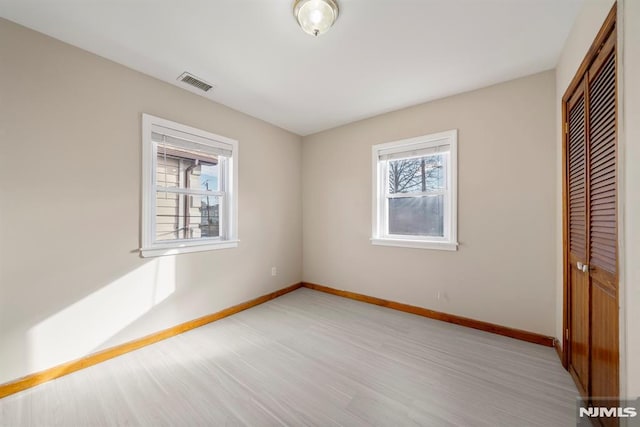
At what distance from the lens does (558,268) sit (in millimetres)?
2121

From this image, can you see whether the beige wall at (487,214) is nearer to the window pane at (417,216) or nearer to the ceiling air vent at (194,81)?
the window pane at (417,216)

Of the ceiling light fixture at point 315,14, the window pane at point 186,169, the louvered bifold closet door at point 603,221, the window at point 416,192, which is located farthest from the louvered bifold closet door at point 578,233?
the window pane at point 186,169

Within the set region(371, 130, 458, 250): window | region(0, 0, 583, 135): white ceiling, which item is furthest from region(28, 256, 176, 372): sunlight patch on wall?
region(371, 130, 458, 250): window

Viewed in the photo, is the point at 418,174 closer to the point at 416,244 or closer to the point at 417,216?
the point at 417,216

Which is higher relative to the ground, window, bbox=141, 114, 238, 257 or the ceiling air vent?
the ceiling air vent

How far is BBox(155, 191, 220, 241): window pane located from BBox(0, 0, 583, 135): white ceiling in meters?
1.21

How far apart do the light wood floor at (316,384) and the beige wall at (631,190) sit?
0.77m

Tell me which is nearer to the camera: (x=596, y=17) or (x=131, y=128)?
(x=596, y=17)

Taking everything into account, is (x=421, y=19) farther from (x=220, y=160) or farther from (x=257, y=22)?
(x=220, y=160)

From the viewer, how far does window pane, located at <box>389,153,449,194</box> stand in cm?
288

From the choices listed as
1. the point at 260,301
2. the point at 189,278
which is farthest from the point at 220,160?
the point at 260,301

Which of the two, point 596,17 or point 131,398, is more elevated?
point 596,17

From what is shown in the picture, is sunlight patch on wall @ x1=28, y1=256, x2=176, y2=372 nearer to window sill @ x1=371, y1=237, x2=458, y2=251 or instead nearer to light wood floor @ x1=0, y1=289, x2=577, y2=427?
light wood floor @ x1=0, y1=289, x2=577, y2=427

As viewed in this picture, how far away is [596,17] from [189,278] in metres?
3.69
